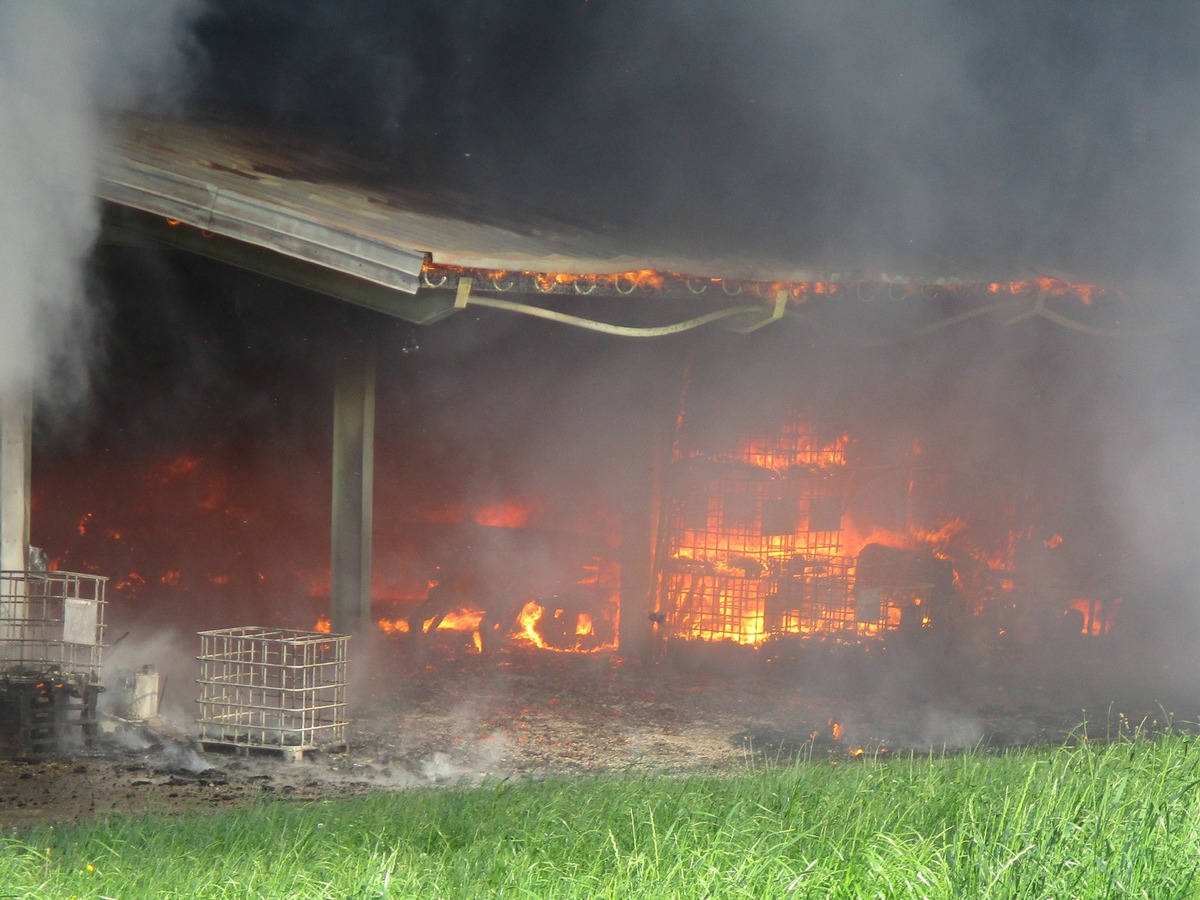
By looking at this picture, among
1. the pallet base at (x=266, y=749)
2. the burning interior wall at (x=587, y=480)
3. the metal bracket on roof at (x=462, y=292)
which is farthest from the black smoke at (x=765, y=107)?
the pallet base at (x=266, y=749)

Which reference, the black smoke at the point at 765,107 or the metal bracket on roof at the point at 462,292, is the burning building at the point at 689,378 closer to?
the black smoke at the point at 765,107

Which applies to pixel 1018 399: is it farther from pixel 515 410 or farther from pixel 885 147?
pixel 515 410

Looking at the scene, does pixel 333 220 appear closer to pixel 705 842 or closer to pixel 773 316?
pixel 773 316

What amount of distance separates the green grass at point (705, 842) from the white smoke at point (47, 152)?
3162 millimetres

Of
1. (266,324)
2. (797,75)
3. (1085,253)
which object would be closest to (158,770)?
(266,324)

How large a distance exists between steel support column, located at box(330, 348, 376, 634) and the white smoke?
1.79 m

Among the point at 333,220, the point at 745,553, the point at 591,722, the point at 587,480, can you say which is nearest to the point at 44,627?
the point at 333,220

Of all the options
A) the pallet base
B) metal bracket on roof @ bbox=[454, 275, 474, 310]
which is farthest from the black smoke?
the pallet base

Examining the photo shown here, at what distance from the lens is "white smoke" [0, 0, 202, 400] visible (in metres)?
6.13

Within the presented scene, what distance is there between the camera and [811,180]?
437 inches

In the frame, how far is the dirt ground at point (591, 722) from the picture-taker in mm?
6176

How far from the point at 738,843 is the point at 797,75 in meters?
8.94

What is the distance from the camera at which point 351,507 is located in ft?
25.4

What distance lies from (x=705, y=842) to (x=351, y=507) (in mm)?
4421
